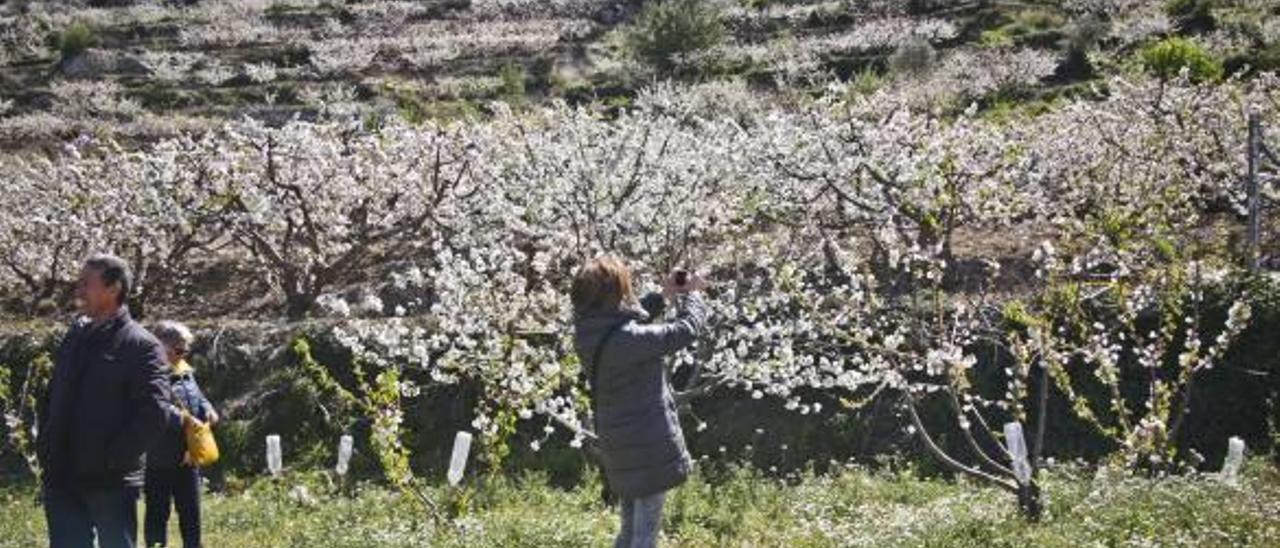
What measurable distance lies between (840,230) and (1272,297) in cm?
478

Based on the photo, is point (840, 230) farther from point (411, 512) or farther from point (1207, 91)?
point (411, 512)

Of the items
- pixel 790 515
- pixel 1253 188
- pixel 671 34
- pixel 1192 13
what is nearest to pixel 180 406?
pixel 790 515

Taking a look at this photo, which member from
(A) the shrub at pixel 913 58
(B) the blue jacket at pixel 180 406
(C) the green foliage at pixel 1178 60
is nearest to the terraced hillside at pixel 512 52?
(A) the shrub at pixel 913 58

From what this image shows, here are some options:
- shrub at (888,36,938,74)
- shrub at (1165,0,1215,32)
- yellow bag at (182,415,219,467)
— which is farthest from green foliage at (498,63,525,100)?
yellow bag at (182,415,219,467)

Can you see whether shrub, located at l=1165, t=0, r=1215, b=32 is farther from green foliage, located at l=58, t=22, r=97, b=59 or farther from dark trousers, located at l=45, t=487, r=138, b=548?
green foliage, located at l=58, t=22, r=97, b=59

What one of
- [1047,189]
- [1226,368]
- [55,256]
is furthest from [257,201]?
[1226,368]

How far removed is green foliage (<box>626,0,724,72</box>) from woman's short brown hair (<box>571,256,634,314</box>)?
3137 centimetres

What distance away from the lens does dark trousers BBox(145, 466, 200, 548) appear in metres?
6.55

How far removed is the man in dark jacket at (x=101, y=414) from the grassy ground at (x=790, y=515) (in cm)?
215

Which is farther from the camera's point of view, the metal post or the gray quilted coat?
the metal post

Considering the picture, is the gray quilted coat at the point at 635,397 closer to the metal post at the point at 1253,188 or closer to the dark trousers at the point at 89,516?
the dark trousers at the point at 89,516

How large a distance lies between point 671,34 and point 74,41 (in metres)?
20.8

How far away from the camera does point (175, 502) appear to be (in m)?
6.61

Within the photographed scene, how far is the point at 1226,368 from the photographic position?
1062 centimetres
